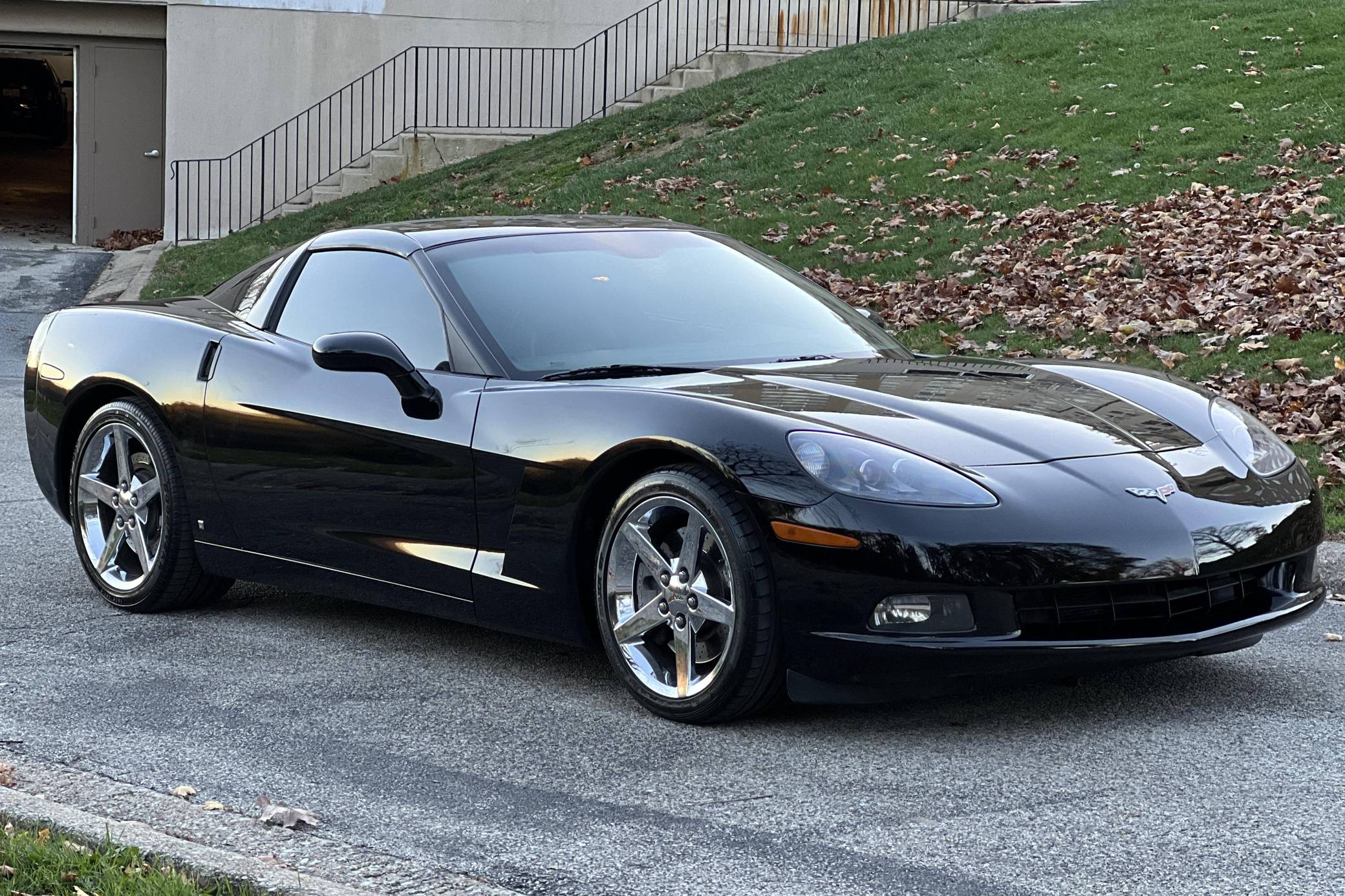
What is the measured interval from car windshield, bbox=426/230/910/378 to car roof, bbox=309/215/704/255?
0.22ft

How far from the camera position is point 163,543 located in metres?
5.82

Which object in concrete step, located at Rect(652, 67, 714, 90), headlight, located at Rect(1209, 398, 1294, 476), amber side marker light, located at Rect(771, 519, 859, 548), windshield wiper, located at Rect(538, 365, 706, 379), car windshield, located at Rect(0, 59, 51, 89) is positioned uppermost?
car windshield, located at Rect(0, 59, 51, 89)

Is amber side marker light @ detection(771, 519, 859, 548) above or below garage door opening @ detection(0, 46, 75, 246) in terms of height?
below

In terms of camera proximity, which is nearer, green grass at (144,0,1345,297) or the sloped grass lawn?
the sloped grass lawn

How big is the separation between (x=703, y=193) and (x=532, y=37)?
7043 millimetres

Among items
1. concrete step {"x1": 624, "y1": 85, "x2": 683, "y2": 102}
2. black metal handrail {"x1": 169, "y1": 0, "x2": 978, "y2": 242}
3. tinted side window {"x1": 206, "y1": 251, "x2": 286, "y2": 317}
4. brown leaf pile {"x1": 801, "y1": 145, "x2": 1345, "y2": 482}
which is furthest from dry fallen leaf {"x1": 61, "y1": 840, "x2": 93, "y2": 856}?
black metal handrail {"x1": 169, "y1": 0, "x2": 978, "y2": 242}

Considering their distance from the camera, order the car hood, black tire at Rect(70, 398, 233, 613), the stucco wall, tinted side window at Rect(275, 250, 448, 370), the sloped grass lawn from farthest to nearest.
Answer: the stucco wall → the sloped grass lawn → black tire at Rect(70, 398, 233, 613) → tinted side window at Rect(275, 250, 448, 370) → the car hood

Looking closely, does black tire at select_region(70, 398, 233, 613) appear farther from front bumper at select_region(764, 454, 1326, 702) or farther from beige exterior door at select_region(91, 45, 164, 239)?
beige exterior door at select_region(91, 45, 164, 239)

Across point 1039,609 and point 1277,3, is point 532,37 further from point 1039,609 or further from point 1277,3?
point 1039,609

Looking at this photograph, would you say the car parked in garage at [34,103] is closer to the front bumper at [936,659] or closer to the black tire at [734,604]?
the black tire at [734,604]

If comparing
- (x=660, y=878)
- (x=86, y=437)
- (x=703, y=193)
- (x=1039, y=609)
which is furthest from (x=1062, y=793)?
(x=703, y=193)

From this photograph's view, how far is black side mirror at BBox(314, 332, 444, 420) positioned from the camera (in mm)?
4930

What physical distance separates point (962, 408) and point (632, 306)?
1193 mm

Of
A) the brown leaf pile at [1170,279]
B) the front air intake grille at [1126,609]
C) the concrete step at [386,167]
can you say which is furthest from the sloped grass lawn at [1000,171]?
the front air intake grille at [1126,609]
